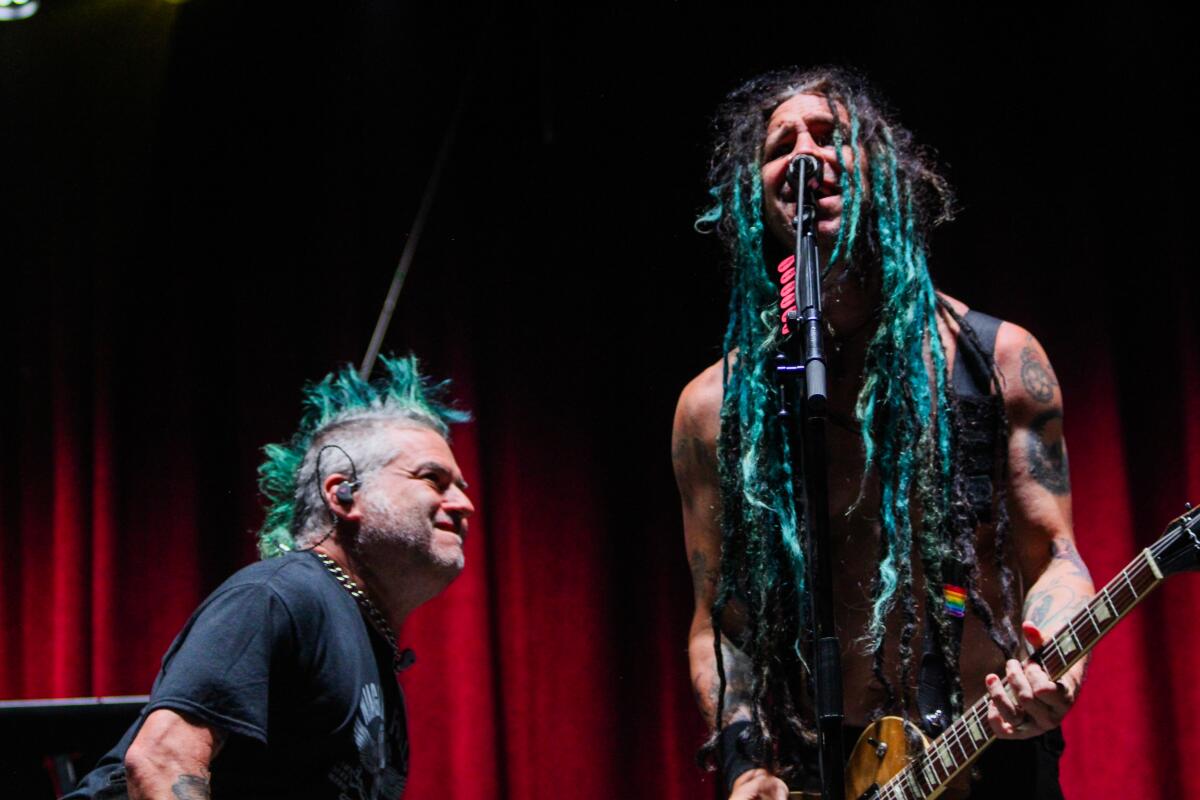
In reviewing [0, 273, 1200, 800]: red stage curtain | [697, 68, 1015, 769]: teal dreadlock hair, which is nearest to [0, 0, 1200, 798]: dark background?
[0, 273, 1200, 800]: red stage curtain

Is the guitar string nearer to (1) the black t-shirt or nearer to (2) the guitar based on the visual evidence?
(2) the guitar

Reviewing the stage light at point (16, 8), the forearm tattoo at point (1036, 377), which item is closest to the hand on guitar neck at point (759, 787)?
the forearm tattoo at point (1036, 377)

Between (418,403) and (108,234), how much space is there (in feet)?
4.31

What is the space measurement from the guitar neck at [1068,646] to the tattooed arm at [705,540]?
1.37 feet

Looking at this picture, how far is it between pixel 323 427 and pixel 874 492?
143cm

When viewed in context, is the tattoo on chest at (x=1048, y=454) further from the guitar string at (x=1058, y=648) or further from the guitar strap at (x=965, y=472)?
the guitar string at (x=1058, y=648)

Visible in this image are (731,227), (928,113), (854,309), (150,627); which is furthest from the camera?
(150,627)

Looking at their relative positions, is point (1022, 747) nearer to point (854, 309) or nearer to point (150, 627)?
point (854, 309)

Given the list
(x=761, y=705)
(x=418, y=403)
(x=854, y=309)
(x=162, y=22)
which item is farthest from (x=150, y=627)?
(x=854, y=309)

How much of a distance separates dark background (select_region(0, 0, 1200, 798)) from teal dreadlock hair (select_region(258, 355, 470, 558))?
1.65 feet

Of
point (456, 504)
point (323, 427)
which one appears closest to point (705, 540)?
point (456, 504)

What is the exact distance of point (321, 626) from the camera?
2527 mm

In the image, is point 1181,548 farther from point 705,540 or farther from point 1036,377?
point 705,540

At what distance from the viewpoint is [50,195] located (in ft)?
12.9
